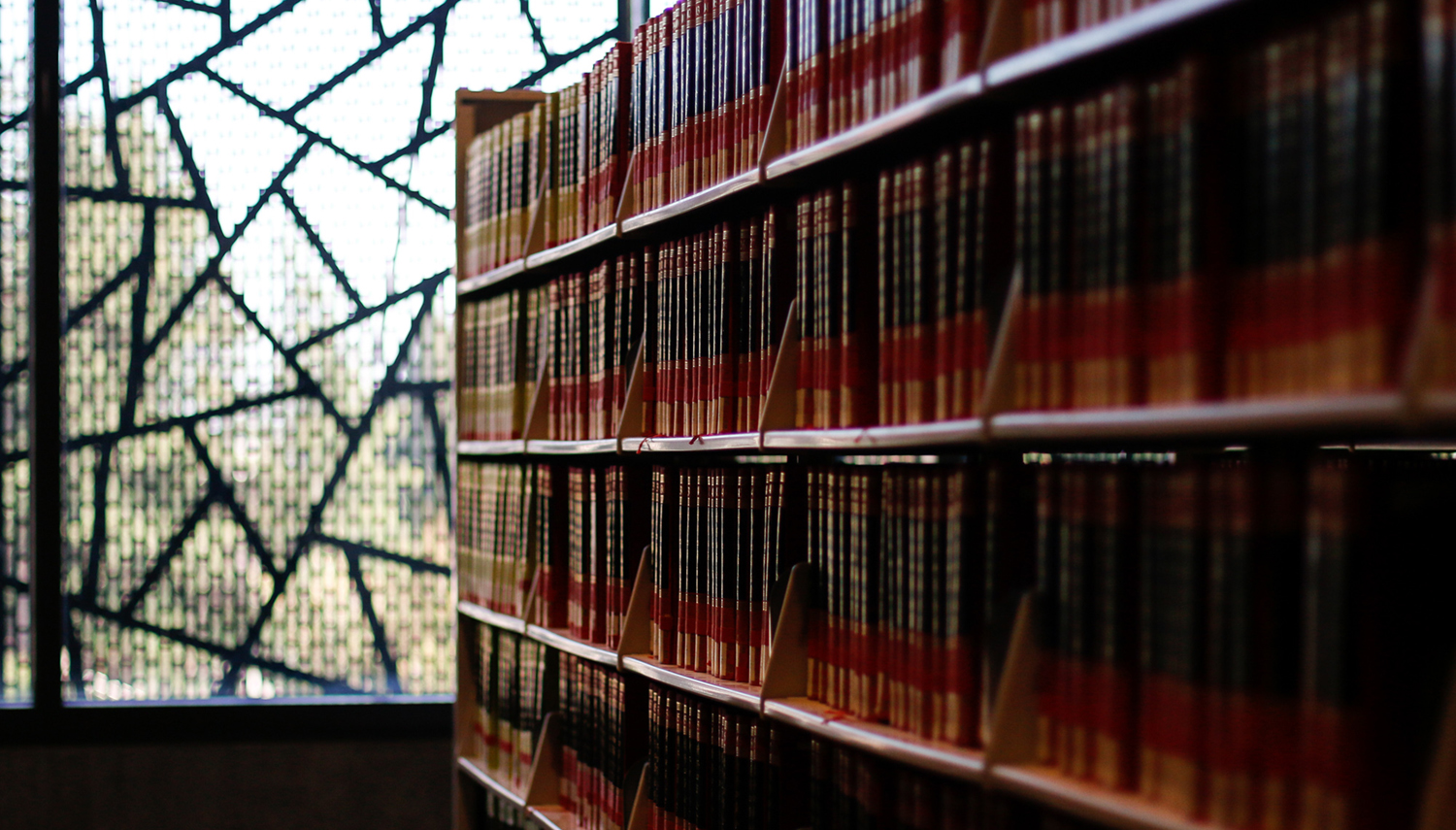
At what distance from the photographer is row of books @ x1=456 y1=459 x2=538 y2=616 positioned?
2.77 meters

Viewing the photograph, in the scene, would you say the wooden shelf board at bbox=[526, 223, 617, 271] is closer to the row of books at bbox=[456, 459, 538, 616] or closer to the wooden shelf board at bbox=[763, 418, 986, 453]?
the row of books at bbox=[456, 459, 538, 616]

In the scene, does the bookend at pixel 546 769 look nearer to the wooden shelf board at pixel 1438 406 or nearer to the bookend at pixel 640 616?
the bookend at pixel 640 616

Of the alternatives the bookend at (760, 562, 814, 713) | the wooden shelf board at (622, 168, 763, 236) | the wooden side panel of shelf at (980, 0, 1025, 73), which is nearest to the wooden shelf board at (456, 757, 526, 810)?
the bookend at (760, 562, 814, 713)

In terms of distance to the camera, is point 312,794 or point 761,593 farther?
point 312,794

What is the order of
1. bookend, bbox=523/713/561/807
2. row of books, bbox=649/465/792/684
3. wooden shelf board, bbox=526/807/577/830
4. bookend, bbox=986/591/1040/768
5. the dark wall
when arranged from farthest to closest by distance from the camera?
the dark wall < bookend, bbox=523/713/561/807 < wooden shelf board, bbox=526/807/577/830 < row of books, bbox=649/465/792/684 < bookend, bbox=986/591/1040/768

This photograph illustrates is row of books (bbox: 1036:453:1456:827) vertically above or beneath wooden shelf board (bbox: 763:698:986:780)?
above

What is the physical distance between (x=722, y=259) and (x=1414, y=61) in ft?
3.84

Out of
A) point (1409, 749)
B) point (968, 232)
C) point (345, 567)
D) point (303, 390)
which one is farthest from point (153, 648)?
point (1409, 749)

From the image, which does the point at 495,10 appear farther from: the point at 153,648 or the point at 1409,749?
the point at 1409,749

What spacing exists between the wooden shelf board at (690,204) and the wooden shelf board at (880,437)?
0.41 metres

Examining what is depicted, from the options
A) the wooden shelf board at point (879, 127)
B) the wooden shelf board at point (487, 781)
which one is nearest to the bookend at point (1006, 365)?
the wooden shelf board at point (879, 127)

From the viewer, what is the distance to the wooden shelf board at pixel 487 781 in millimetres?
2725

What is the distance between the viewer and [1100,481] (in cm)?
120

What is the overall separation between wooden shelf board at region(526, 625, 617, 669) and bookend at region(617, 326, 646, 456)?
1.33 ft
